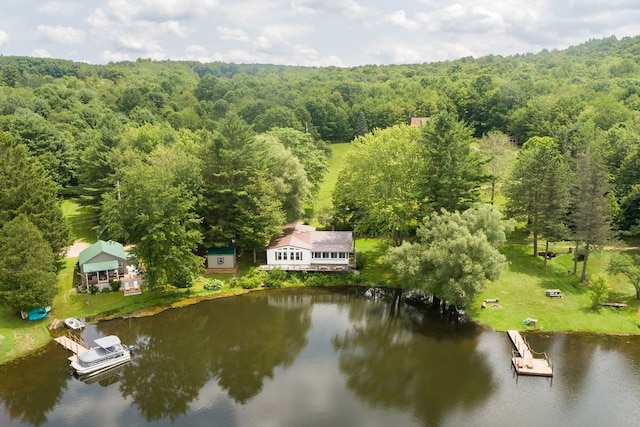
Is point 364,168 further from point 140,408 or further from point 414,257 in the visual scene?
point 140,408

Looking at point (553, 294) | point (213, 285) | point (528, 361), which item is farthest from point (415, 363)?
point (213, 285)

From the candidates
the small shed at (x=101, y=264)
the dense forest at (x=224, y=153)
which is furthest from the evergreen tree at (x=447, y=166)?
the small shed at (x=101, y=264)

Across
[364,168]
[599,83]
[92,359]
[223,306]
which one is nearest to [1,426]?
[92,359]

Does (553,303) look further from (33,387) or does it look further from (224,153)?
(33,387)

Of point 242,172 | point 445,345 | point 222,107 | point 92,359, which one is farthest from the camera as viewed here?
point 222,107

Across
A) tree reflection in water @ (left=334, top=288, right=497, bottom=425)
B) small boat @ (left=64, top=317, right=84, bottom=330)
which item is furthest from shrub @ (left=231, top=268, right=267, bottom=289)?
small boat @ (left=64, top=317, right=84, bottom=330)

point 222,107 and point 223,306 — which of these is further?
point 222,107

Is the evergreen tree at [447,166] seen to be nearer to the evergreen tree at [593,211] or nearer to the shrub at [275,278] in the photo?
the evergreen tree at [593,211]

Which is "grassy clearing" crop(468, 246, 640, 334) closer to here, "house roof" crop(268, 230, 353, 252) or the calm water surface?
the calm water surface
